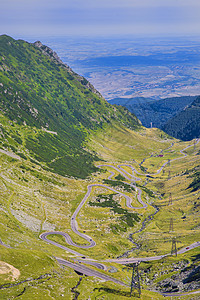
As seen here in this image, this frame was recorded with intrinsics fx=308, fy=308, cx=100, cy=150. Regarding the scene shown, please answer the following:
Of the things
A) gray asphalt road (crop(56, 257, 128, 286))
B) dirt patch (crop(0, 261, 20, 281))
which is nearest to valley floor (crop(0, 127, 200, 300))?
gray asphalt road (crop(56, 257, 128, 286))

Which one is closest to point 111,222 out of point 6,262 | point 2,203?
point 2,203

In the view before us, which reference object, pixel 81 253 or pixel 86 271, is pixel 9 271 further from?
pixel 81 253

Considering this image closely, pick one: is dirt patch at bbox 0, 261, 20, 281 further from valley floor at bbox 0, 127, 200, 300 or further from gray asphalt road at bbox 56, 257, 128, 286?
gray asphalt road at bbox 56, 257, 128, 286

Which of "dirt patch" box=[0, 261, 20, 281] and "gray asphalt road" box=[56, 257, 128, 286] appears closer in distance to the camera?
"dirt patch" box=[0, 261, 20, 281]

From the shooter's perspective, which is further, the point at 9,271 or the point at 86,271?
the point at 86,271

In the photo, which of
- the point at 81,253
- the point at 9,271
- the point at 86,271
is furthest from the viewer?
→ the point at 81,253

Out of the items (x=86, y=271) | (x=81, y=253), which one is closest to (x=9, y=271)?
(x=86, y=271)

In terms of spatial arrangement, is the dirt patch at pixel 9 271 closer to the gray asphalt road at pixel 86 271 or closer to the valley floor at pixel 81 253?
the valley floor at pixel 81 253

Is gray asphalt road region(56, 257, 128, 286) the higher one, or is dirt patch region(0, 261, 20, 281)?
dirt patch region(0, 261, 20, 281)

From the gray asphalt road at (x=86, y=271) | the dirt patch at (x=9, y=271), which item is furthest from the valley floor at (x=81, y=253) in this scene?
the dirt patch at (x=9, y=271)
